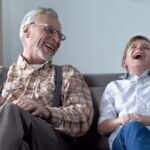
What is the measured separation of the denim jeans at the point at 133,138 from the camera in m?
1.16

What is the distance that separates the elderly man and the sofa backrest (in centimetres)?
12

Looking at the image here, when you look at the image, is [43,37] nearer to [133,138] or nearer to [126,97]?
[126,97]

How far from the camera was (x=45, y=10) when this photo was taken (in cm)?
182

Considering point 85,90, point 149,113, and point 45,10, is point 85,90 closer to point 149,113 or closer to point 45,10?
point 149,113

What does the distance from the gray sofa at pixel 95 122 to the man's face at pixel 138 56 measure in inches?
5.4

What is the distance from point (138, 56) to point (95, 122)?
374 millimetres

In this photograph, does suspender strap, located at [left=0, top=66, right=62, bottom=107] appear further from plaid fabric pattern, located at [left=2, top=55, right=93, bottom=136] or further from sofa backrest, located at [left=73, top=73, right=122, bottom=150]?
sofa backrest, located at [left=73, top=73, right=122, bottom=150]

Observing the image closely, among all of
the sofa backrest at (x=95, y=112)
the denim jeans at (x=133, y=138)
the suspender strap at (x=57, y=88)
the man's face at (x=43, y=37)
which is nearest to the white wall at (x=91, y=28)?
the sofa backrest at (x=95, y=112)

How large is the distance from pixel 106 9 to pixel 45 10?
0.68 m

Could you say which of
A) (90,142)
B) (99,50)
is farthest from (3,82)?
(99,50)

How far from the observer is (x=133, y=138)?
119 centimetres

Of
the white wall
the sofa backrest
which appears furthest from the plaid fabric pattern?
the white wall

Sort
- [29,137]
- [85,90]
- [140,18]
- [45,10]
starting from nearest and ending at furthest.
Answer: [29,137], [85,90], [45,10], [140,18]

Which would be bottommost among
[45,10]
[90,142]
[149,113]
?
[90,142]
